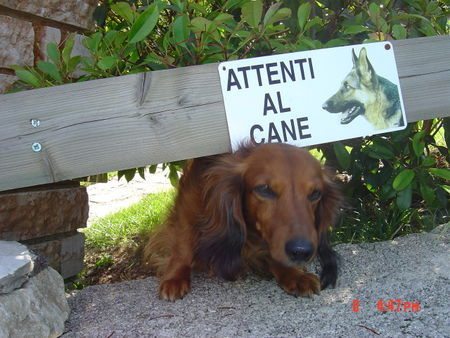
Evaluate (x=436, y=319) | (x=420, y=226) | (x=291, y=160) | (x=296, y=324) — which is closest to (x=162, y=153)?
(x=291, y=160)

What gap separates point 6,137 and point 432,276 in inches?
Result: 73.4

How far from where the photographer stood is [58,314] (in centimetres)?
190

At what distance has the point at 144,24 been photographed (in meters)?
2.01

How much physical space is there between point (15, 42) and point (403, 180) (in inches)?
79.5

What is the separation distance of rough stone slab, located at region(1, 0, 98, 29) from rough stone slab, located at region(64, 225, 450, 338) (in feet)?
4.44

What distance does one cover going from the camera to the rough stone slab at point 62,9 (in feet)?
7.84

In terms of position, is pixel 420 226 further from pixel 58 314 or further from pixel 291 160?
pixel 58 314

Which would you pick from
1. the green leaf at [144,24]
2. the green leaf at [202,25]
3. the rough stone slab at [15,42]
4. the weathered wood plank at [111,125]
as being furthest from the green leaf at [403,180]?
the rough stone slab at [15,42]

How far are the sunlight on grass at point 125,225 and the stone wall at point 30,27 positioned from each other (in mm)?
1407

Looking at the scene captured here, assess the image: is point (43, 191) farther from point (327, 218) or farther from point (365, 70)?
point (365, 70)

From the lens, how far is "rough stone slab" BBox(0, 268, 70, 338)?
168 cm

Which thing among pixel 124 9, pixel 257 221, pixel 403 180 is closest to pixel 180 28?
pixel 124 9

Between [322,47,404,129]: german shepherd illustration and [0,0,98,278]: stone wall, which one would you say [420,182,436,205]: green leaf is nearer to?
[322,47,404,129]: german shepherd illustration
